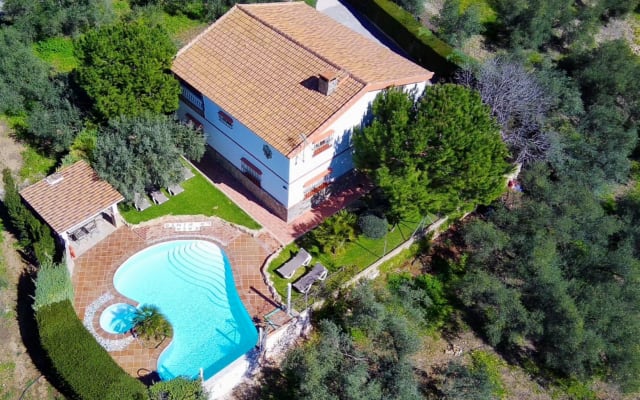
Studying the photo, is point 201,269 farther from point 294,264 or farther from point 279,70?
point 279,70

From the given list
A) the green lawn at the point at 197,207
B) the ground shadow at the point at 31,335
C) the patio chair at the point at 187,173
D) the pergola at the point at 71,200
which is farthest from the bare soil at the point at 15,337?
the patio chair at the point at 187,173

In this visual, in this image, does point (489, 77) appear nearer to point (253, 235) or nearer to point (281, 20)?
point (281, 20)

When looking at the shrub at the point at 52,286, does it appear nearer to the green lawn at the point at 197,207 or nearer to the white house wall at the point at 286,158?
the green lawn at the point at 197,207

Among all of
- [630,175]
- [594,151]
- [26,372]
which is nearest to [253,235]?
[26,372]

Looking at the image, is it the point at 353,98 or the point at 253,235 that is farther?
the point at 253,235

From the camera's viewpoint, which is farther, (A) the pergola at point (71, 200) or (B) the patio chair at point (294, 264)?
(B) the patio chair at point (294, 264)

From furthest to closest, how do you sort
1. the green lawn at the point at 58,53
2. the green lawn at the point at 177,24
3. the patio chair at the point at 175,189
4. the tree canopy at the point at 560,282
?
the green lawn at the point at 177,24
the green lawn at the point at 58,53
the patio chair at the point at 175,189
the tree canopy at the point at 560,282

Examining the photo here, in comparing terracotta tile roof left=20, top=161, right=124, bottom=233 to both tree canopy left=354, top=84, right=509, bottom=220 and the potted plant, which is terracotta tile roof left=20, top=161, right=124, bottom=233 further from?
tree canopy left=354, top=84, right=509, bottom=220
